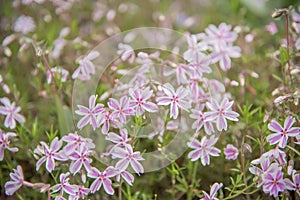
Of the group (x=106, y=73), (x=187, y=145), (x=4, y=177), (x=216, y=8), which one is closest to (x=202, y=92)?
(x=187, y=145)

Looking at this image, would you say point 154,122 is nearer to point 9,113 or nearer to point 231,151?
point 231,151

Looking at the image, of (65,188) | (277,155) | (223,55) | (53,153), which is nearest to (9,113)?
(53,153)

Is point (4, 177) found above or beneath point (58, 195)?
beneath

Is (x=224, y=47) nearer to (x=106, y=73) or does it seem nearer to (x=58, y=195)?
(x=106, y=73)

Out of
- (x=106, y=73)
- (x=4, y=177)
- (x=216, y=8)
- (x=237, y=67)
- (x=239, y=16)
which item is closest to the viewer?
(x=4, y=177)

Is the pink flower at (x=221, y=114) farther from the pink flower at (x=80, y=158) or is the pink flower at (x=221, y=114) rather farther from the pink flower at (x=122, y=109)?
the pink flower at (x=80, y=158)

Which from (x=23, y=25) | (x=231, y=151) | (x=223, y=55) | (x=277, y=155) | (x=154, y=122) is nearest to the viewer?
(x=277, y=155)

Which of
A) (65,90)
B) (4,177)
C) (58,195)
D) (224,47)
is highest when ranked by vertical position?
(224,47)

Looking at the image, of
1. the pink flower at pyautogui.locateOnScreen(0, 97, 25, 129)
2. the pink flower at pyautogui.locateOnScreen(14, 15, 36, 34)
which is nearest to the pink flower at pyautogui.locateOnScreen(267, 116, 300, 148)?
the pink flower at pyautogui.locateOnScreen(0, 97, 25, 129)
